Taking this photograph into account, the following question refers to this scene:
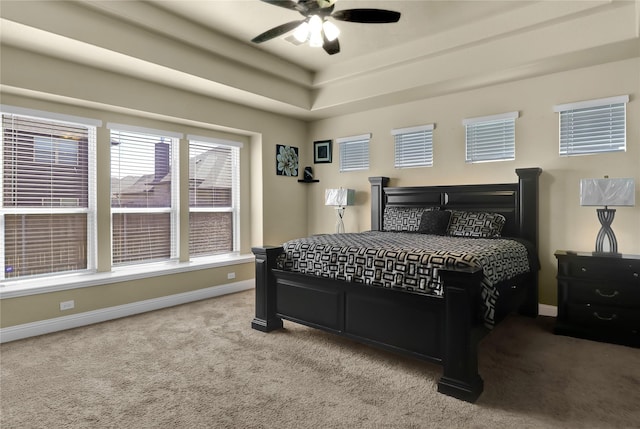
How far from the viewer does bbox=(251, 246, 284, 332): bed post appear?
10.9 feet

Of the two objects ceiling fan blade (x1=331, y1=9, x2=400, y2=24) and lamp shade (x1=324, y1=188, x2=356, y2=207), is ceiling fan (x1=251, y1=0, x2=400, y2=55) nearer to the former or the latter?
ceiling fan blade (x1=331, y1=9, x2=400, y2=24)

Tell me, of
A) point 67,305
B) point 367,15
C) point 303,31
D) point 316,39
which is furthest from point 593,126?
point 67,305

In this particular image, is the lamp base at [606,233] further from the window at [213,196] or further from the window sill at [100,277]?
the window at [213,196]

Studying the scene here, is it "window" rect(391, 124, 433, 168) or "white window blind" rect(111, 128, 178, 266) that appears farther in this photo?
"window" rect(391, 124, 433, 168)

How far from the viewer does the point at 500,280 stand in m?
2.71

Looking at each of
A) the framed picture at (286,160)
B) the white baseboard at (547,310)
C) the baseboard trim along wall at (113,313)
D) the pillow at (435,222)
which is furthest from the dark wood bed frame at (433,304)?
the framed picture at (286,160)

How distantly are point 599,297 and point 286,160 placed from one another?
418cm

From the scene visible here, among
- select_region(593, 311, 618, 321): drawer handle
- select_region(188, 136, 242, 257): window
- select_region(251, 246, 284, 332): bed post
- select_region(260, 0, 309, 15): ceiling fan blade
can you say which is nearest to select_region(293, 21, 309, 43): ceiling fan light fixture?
select_region(260, 0, 309, 15): ceiling fan blade

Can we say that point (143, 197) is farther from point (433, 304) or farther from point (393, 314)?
point (433, 304)

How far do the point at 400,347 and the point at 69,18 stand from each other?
3.65 metres

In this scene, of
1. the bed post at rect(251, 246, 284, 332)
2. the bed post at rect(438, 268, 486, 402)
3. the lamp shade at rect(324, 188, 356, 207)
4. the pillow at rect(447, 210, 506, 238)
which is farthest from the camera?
the lamp shade at rect(324, 188, 356, 207)

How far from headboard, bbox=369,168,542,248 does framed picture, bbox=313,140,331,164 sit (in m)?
1.35

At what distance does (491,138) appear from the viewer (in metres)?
4.22

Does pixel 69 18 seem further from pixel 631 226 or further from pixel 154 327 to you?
pixel 631 226
